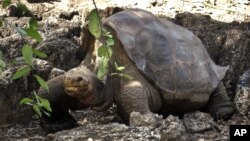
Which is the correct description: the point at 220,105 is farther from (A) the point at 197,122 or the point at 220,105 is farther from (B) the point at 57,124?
(B) the point at 57,124

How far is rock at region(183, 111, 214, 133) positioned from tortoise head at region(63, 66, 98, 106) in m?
0.61

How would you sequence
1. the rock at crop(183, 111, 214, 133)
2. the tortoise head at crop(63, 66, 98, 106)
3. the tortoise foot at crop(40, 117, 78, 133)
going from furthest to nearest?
1. the tortoise foot at crop(40, 117, 78, 133)
2. the rock at crop(183, 111, 214, 133)
3. the tortoise head at crop(63, 66, 98, 106)

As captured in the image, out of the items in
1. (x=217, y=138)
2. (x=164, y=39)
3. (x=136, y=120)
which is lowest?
(x=217, y=138)

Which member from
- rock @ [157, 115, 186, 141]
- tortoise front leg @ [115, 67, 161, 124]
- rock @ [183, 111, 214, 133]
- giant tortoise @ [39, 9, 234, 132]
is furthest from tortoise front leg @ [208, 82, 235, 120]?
rock @ [157, 115, 186, 141]

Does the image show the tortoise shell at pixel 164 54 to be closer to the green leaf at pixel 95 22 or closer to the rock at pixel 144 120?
the rock at pixel 144 120

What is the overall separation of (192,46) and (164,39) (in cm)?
29

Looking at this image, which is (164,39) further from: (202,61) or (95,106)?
(95,106)

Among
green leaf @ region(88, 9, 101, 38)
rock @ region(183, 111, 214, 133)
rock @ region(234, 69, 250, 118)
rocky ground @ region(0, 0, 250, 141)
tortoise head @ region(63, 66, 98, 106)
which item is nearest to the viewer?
green leaf @ region(88, 9, 101, 38)

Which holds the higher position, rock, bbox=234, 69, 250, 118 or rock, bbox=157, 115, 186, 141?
rock, bbox=157, 115, 186, 141

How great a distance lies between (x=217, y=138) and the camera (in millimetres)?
3373

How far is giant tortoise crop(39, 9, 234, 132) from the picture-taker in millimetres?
3508

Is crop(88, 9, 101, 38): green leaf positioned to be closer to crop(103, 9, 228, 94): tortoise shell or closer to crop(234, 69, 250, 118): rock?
crop(103, 9, 228, 94): tortoise shell

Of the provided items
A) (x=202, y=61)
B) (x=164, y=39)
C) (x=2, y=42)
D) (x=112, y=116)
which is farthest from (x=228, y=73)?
(x=2, y=42)

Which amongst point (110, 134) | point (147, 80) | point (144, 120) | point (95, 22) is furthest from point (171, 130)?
point (95, 22)
